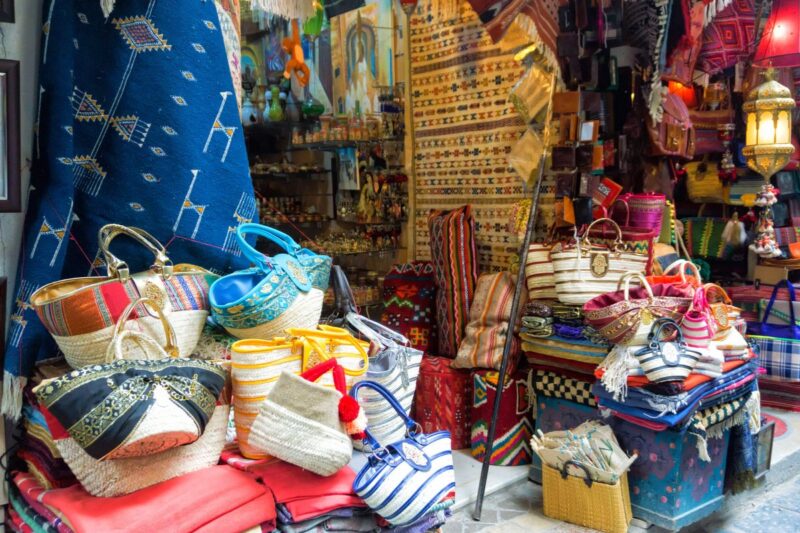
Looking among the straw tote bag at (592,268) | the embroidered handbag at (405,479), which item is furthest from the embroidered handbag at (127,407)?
the straw tote bag at (592,268)

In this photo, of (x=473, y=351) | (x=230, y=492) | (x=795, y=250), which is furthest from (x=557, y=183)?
(x=230, y=492)

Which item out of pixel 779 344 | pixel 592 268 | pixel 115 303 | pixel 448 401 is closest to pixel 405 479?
pixel 115 303

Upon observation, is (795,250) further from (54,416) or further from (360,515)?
(54,416)

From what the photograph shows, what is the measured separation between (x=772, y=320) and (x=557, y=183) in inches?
84.2

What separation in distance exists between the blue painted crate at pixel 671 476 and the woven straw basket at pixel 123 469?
7.10ft

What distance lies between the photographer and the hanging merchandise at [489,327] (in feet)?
12.3

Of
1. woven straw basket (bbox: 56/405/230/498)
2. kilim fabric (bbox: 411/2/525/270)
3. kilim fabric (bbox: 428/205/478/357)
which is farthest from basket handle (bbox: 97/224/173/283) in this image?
kilim fabric (bbox: 411/2/525/270)

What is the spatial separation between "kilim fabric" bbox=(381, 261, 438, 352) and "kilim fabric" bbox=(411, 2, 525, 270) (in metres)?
0.50

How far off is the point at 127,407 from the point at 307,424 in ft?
1.32

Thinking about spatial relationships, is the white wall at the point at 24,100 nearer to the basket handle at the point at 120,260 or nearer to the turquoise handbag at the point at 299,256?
the basket handle at the point at 120,260

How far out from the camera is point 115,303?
5.61 ft

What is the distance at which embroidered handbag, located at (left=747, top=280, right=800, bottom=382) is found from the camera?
471cm

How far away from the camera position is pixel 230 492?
159cm

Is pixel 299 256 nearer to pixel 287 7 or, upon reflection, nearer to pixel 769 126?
pixel 287 7
